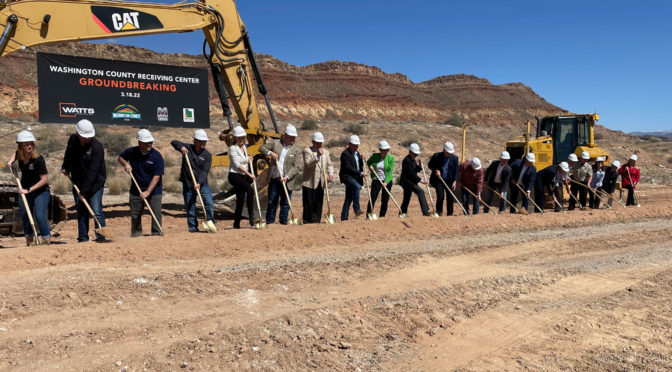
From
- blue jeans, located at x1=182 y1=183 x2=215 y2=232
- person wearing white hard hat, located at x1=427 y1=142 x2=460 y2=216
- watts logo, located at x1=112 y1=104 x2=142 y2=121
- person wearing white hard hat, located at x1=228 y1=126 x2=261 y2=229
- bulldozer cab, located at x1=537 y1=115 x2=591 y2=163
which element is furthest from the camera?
bulldozer cab, located at x1=537 y1=115 x2=591 y2=163

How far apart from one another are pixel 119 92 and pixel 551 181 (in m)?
10.3

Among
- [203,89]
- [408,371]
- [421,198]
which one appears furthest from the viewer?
[203,89]

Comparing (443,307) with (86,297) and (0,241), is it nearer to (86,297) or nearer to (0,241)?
(86,297)

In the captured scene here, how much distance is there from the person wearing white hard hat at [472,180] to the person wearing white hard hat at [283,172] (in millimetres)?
4216

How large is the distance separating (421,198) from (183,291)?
6.33 m

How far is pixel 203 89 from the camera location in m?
12.9

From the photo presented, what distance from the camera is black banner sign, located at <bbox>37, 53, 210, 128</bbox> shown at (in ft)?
36.1

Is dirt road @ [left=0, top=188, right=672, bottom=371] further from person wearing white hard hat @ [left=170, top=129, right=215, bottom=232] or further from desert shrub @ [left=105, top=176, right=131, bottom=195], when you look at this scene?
desert shrub @ [left=105, top=176, right=131, bottom=195]

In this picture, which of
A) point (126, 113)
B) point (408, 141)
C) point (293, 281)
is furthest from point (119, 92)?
point (408, 141)

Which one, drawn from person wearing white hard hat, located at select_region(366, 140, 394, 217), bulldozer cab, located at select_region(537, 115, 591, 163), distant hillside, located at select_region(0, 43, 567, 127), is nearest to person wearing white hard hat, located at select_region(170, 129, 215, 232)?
person wearing white hard hat, located at select_region(366, 140, 394, 217)

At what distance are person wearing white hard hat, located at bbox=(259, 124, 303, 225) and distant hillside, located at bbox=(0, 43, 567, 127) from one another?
1041 inches

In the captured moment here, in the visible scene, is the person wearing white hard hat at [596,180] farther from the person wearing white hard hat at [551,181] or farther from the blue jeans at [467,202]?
the blue jeans at [467,202]

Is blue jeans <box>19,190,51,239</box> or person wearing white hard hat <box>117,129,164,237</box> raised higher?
person wearing white hard hat <box>117,129,164,237</box>

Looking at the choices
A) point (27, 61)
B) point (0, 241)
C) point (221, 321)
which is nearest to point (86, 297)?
point (221, 321)
